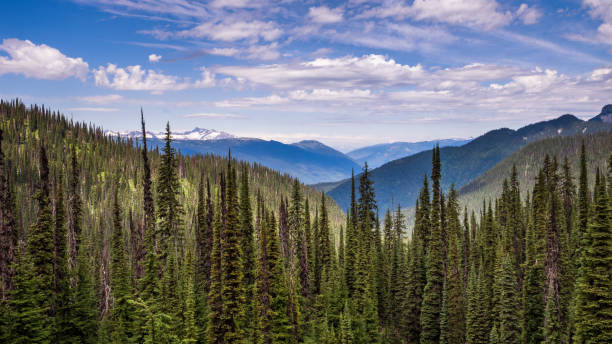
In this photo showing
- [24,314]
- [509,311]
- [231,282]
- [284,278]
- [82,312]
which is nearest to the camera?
[24,314]

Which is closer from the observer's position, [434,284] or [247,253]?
[247,253]

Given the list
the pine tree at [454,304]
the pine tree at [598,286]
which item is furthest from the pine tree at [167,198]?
the pine tree at [598,286]

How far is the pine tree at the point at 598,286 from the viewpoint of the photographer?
35500 mm

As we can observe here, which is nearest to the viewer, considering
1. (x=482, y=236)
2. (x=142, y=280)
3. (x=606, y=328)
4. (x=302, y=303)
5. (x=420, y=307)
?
(x=606, y=328)

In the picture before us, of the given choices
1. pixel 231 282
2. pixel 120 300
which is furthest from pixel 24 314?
pixel 231 282

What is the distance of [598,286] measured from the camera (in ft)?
122

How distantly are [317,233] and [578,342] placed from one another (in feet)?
163

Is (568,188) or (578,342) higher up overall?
(568,188)

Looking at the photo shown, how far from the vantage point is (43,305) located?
42.8 meters

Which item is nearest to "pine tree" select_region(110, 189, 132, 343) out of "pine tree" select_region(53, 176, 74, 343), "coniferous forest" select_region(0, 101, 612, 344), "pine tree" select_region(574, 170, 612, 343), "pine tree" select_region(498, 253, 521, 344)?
"coniferous forest" select_region(0, 101, 612, 344)

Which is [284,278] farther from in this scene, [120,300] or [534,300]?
[534,300]

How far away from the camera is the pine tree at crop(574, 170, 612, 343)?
3550 cm

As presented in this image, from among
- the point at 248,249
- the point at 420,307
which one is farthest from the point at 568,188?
the point at 248,249

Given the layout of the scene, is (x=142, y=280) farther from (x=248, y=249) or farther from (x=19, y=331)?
(x=248, y=249)
